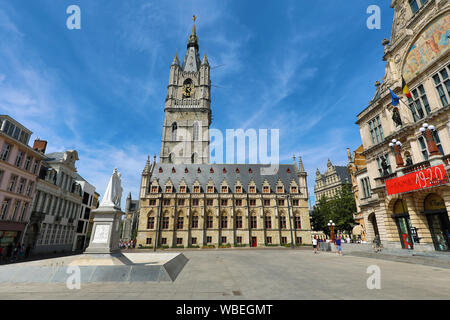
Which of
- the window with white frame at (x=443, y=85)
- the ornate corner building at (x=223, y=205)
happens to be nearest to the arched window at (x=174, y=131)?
the ornate corner building at (x=223, y=205)

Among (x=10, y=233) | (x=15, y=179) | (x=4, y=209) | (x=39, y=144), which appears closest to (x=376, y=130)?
(x=15, y=179)

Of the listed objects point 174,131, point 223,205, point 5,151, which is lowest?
point 223,205

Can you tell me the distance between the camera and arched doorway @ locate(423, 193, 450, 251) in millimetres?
17312

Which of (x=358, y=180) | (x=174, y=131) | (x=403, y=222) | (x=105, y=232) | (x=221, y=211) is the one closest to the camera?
(x=105, y=232)

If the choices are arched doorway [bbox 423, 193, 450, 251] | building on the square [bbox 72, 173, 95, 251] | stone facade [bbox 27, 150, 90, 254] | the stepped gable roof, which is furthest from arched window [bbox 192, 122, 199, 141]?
arched doorway [bbox 423, 193, 450, 251]

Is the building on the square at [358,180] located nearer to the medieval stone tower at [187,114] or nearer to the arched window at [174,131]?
the medieval stone tower at [187,114]

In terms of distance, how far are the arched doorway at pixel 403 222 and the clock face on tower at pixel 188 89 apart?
68.7 metres

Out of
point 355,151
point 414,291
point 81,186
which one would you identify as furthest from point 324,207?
point 81,186

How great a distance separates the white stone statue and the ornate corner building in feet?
102

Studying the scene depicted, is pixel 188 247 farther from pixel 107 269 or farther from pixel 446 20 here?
pixel 446 20

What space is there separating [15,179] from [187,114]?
167 feet

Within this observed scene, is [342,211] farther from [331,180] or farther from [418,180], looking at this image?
[331,180]

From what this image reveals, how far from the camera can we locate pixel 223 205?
4631 centimetres
